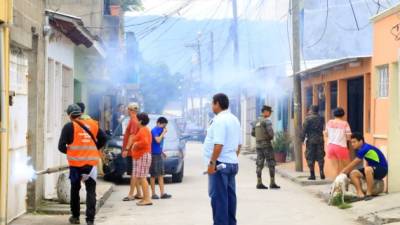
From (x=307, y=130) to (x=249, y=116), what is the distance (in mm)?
24721

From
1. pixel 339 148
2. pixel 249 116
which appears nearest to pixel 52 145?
pixel 339 148

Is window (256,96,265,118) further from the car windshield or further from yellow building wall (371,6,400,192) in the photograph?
yellow building wall (371,6,400,192)

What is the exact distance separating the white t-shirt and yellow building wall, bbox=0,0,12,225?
8408mm

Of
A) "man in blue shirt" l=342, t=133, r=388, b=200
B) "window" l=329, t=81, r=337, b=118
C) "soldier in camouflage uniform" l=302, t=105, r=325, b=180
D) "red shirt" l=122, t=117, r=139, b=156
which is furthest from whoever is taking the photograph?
"window" l=329, t=81, r=337, b=118

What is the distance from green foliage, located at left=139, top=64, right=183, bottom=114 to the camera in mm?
79188

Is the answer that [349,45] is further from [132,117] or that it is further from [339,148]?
[132,117]

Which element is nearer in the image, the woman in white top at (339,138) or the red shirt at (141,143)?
the red shirt at (141,143)

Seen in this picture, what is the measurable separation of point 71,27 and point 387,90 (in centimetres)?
632

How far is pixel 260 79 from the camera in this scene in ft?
110

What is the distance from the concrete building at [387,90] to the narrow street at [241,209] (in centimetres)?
164

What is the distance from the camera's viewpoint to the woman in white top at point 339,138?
16.0 meters

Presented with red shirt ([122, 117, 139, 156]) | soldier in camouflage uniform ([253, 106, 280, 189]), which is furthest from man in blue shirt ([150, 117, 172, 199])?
soldier in camouflage uniform ([253, 106, 280, 189])

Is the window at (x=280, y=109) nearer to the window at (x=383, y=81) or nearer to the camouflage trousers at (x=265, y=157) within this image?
the camouflage trousers at (x=265, y=157)

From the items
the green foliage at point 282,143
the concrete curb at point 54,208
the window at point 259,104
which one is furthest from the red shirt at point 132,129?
the window at point 259,104
